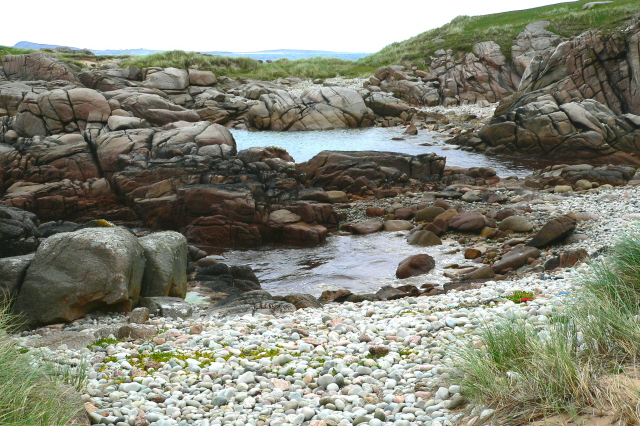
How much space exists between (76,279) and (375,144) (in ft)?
94.6

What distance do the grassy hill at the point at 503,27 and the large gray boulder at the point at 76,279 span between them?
50.4m

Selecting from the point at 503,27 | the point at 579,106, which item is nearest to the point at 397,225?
the point at 579,106

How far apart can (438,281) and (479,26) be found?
2543 inches

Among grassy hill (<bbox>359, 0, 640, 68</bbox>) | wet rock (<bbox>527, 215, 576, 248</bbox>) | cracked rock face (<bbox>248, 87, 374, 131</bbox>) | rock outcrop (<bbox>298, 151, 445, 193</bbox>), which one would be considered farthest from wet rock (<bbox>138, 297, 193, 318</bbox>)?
grassy hill (<bbox>359, 0, 640, 68</bbox>)

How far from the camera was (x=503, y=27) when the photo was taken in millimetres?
64188

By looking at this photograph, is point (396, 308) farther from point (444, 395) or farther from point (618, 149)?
point (618, 149)

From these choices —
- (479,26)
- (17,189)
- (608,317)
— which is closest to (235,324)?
(608,317)

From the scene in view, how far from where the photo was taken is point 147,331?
863cm

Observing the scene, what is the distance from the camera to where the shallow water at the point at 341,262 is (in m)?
15.3

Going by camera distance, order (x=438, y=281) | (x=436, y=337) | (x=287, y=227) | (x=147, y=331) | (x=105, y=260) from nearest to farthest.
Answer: (x=436, y=337) → (x=147, y=331) → (x=105, y=260) → (x=438, y=281) → (x=287, y=227)

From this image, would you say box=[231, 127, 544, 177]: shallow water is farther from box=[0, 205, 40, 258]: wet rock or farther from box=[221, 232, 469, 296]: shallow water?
box=[0, 205, 40, 258]: wet rock

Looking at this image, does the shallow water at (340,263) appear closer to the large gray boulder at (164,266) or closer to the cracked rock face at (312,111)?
the large gray boulder at (164,266)

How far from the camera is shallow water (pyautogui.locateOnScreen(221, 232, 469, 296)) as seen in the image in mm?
15297

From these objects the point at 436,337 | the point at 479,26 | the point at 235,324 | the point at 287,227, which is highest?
the point at 479,26
